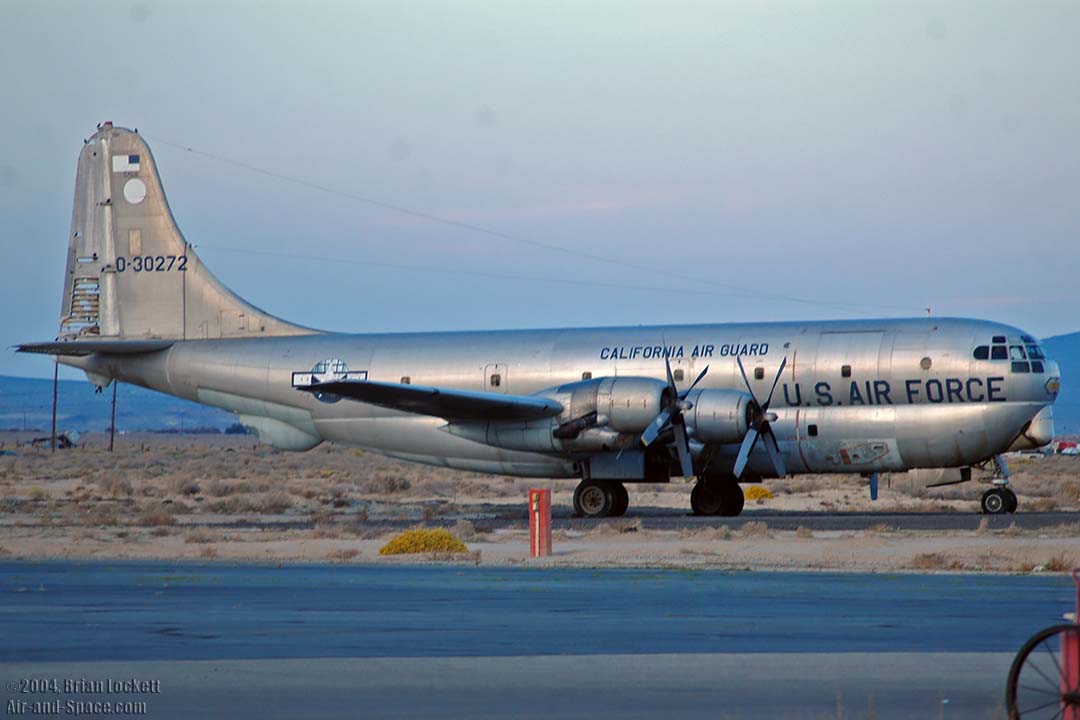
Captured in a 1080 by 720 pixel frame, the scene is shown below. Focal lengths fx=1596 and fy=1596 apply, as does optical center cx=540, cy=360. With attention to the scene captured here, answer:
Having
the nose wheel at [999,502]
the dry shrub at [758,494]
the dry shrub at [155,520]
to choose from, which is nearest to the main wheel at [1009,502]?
the nose wheel at [999,502]

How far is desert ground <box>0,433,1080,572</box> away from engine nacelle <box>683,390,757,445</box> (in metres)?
1.84

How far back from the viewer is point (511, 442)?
112 feet

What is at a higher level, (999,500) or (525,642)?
(999,500)

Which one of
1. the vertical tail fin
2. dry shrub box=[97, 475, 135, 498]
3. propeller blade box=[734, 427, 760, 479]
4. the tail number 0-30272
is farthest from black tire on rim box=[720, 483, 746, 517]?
dry shrub box=[97, 475, 135, 498]

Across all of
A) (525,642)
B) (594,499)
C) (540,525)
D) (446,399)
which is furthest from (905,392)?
(525,642)

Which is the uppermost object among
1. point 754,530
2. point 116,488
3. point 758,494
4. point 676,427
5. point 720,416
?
point 720,416

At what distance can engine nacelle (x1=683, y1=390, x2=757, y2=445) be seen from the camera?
105 ft

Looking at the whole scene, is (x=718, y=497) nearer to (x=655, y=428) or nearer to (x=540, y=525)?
(x=655, y=428)

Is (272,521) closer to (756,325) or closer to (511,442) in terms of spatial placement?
(511,442)

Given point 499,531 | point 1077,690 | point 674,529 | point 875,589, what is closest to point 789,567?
point 875,589

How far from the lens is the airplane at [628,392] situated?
3216 cm

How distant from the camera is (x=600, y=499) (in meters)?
33.9

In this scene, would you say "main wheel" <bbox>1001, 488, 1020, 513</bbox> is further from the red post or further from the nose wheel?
the red post

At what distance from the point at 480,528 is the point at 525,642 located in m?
18.4
